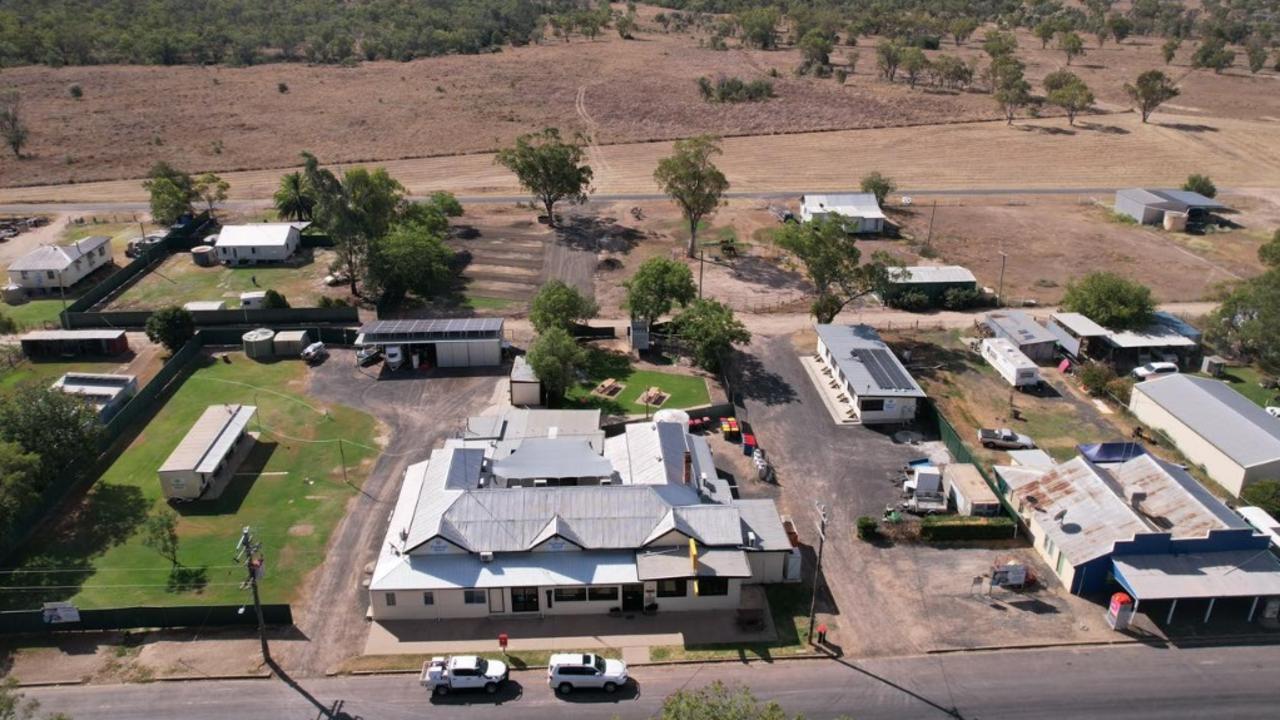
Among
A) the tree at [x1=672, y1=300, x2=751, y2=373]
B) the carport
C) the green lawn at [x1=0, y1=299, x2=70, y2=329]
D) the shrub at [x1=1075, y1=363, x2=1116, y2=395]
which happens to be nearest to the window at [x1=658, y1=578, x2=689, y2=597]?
the carport

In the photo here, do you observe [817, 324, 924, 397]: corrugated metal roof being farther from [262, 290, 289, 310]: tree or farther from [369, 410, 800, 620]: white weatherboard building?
[262, 290, 289, 310]: tree

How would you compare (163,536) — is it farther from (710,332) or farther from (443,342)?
(710,332)

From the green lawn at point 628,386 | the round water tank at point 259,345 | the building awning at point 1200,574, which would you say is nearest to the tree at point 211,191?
the round water tank at point 259,345

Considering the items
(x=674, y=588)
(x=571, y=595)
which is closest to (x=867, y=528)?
(x=674, y=588)

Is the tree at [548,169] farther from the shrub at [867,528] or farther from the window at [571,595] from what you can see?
the window at [571,595]

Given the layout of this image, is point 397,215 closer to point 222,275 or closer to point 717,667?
point 222,275

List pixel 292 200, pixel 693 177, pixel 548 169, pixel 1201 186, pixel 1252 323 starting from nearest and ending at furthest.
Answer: pixel 1252 323, pixel 693 177, pixel 548 169, pixel 292 200, pixel 1201 186
